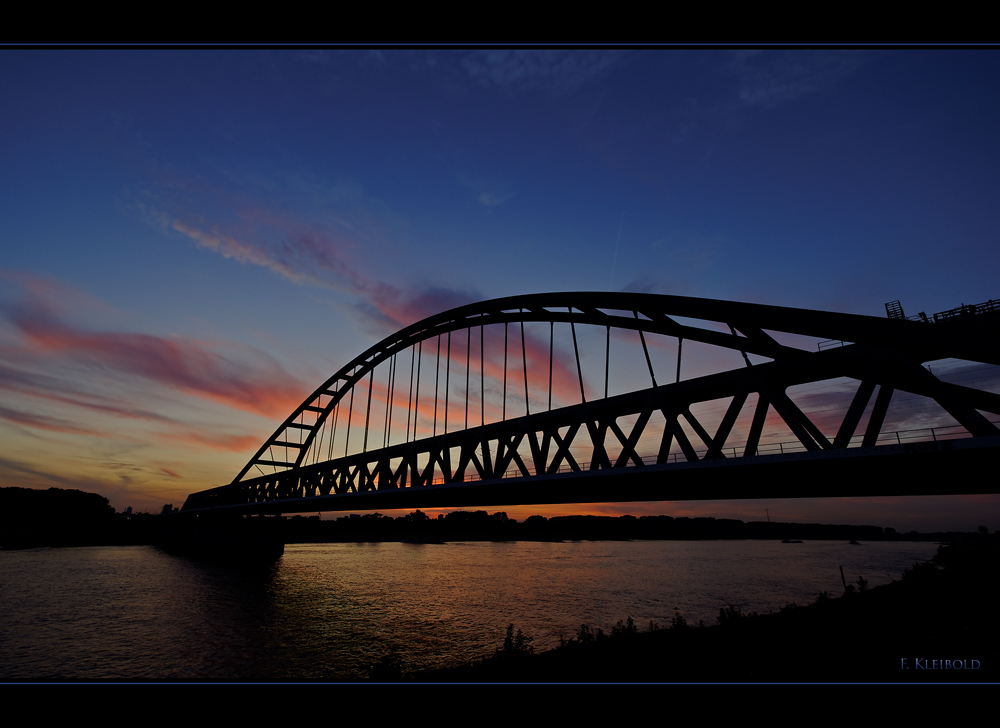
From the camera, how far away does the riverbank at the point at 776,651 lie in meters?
13.0

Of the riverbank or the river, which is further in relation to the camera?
the river

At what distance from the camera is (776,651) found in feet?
50.3

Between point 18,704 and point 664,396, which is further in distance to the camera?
point 664,396

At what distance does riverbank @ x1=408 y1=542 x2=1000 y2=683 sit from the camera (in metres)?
13.0

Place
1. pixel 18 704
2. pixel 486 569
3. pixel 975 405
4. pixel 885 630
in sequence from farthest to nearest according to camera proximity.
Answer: pixel 486 569 → pixel 885 630 → pixel 975 405 → pixel 18 704

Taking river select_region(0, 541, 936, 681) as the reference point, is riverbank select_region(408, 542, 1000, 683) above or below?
above

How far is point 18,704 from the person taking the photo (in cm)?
339

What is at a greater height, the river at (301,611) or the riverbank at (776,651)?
the riverbank at (776,651)

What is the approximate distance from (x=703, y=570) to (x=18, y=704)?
74847mm

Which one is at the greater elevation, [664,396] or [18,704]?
[664,396]

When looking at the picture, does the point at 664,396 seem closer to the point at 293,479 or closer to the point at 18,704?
the point at 18,704

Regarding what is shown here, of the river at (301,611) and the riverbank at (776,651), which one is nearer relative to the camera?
the riverbank at (776,651)

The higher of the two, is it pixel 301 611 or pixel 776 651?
pixel 776 651
